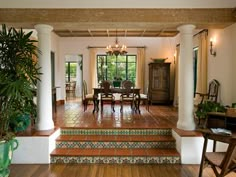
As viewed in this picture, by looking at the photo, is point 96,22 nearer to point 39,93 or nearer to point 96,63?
point 39,93

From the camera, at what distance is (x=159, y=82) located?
960 cm

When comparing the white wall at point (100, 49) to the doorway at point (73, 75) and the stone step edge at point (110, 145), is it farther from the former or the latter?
the stone step edge at point (110, 145)

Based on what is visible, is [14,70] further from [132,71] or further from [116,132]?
[132,71]

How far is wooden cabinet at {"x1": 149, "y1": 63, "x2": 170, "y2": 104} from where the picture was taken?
9.56m

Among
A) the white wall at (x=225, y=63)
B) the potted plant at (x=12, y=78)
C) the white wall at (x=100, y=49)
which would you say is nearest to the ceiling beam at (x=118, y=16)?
the white wall at (x=225, y=63)

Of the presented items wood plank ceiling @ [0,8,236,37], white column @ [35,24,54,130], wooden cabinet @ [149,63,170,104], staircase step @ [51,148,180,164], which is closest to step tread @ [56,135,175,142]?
staircase step @ [51,148,180,164]

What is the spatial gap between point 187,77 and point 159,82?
15.3 feet

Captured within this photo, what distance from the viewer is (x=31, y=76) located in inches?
159

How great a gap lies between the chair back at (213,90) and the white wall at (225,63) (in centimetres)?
10

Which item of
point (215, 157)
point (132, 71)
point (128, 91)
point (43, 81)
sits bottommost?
point (215, 157)

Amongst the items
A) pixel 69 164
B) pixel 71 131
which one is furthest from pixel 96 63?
pixel 69 164

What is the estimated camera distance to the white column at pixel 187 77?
4914 millimetres

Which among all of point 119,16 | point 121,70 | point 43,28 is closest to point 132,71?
point 121,70

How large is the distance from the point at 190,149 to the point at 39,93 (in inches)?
122
